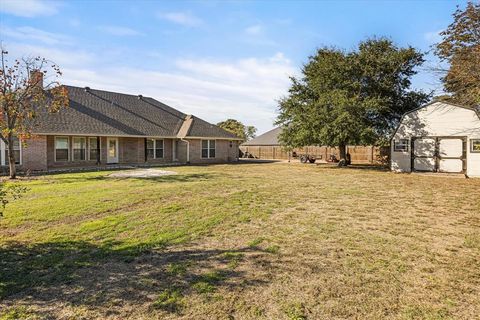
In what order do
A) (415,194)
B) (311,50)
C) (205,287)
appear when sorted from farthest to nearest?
(311,50) → (415,194) → (205,287)

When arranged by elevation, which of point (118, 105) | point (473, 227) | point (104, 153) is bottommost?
point (473, 227)

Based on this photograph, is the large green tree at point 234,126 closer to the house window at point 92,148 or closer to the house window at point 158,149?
the house window at point 158,149

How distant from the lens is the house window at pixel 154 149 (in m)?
25.1

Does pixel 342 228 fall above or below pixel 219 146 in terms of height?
below

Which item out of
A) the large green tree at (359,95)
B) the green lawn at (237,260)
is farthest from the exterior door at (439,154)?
the green lawn at (237,260)

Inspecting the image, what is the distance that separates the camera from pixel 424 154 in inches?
760

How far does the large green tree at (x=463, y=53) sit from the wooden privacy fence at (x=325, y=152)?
973cm

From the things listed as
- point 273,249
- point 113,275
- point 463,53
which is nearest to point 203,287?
point 113,275

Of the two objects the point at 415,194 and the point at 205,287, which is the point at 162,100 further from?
the point at 205,287

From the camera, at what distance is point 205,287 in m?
3.81

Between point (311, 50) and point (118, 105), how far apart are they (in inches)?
640

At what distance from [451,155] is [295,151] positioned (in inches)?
771

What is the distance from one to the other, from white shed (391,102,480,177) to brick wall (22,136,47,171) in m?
21.8

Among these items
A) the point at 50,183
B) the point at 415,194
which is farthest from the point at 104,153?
the point at 415,194
